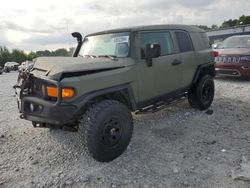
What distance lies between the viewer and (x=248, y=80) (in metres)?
9.93

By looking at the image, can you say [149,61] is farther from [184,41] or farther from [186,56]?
[184,41]

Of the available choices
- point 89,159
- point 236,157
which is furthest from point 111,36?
point 236,157

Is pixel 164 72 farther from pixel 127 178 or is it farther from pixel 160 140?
pixel 127 178

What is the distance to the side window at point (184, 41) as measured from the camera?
578cm

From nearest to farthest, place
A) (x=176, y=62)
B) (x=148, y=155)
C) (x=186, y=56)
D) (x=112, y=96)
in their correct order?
(x=148, y=155) < (x=112, y=96) < (x=176, y=62) < (x=186, y=56)

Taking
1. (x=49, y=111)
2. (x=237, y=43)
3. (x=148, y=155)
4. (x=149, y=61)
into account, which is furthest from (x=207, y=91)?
(x=237, y=43)

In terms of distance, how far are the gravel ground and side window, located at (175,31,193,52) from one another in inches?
55.7

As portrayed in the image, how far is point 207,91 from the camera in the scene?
659 cm

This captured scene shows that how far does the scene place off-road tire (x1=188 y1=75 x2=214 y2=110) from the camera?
249 inches

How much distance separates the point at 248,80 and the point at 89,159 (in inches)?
296

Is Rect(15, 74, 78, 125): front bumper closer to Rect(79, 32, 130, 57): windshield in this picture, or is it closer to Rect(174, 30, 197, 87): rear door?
Rect(79, 32, 130, 57): windshield

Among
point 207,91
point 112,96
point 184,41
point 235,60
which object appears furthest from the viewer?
point 235,60

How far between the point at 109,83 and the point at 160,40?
5.46 feet

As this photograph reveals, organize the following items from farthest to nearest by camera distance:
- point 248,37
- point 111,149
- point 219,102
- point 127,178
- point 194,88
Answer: point 248,37 → point 219,102 → point 194,88 → point 111,149 → point 127,178
